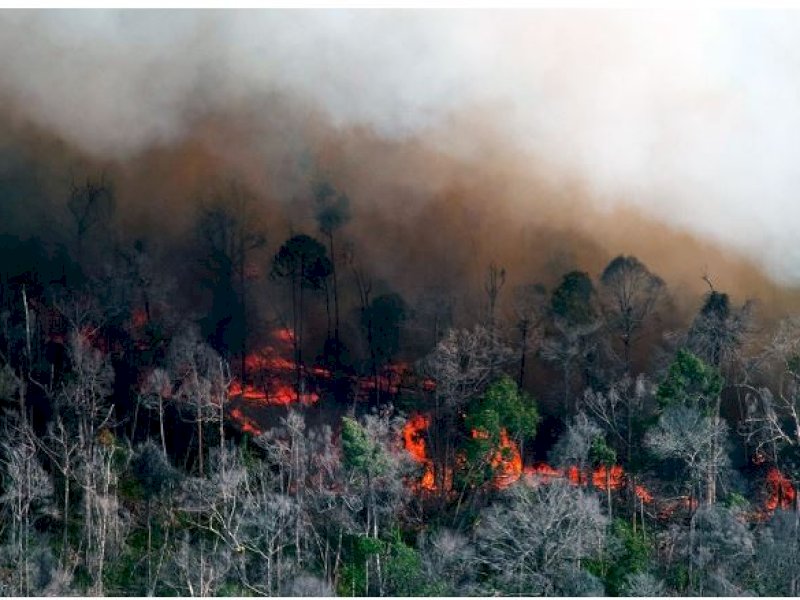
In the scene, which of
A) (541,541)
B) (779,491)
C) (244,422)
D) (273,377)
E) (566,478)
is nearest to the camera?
(541,541)

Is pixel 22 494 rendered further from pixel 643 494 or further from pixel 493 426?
pixel 643 494

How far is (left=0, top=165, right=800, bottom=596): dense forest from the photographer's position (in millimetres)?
25609

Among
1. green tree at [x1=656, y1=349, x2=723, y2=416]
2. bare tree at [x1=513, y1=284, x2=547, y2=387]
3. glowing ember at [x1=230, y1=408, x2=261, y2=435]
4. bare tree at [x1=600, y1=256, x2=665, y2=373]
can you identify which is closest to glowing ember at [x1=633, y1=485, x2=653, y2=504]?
green tree at [x1=656, y1=349, x2=723, y2=416]

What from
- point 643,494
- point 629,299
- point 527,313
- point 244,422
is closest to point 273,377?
point 244,422

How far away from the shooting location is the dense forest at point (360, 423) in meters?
25.6

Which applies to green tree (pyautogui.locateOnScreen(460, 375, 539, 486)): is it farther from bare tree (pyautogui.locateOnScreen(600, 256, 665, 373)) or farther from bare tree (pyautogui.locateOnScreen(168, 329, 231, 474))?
bare tree (pyautogui.locateOnScreen(168, 329, 231, 474))

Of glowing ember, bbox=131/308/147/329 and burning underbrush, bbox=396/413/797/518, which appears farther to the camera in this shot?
glowing ember, bbox=131/308/147/329

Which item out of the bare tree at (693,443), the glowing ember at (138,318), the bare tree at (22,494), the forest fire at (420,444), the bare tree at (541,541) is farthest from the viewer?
the glowing ember at (138,318)

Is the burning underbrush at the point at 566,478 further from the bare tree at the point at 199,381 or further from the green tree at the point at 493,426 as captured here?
the bare tree at the point at 199,381

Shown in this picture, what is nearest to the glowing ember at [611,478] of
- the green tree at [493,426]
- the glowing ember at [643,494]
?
the glowing ember at [643,494]

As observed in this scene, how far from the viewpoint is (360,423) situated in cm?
2825

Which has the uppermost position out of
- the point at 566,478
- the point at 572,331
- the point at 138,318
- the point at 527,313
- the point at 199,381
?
the point at 527,313

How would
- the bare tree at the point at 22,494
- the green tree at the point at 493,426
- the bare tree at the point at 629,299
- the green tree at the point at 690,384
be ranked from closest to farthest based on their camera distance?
the bare tree at the point at 22,494 < the green tree at the point at 690,384 < the green tree at the point at 493,426 < the bare tree at the point at 629,299

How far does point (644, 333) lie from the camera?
99.6 ft
